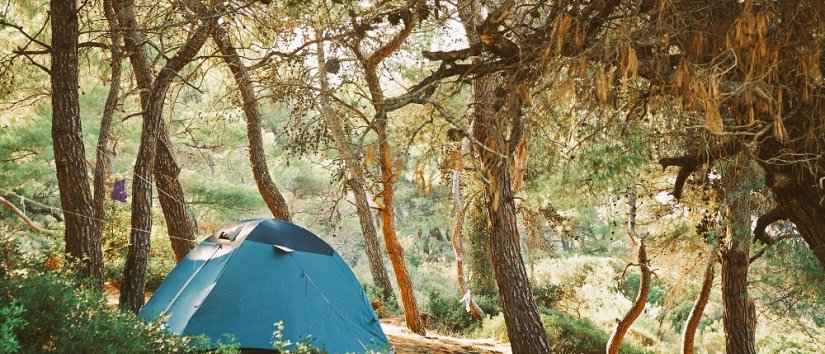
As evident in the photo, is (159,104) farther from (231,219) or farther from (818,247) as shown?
(231,219)

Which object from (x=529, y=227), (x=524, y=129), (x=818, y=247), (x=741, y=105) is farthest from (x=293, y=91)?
(x=529, y=227)

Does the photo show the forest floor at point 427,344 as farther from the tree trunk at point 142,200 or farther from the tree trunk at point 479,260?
the tree trunk at point 479,260

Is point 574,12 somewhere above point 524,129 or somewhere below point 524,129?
above

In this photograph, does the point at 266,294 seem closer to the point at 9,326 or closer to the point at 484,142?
the point at 484,142

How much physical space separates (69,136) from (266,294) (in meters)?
2.01

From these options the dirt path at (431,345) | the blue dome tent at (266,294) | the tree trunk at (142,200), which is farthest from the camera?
the dirt path at (431,345)

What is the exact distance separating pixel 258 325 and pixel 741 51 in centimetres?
417

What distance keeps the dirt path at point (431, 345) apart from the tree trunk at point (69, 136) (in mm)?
3380

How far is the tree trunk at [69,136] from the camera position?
188 inches

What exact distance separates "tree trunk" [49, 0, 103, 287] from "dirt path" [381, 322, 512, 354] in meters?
3.38

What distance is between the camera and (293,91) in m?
5.54

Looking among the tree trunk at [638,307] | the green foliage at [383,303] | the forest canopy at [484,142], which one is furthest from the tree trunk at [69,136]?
the tree trunk at [638,307]

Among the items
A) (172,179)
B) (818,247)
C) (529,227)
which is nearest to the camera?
(818,247)

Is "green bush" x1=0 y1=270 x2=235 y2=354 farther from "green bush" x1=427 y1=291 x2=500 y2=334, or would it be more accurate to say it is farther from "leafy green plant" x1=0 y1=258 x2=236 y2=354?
"green bush" x1=427 y1=291 x2=500 y2=334
